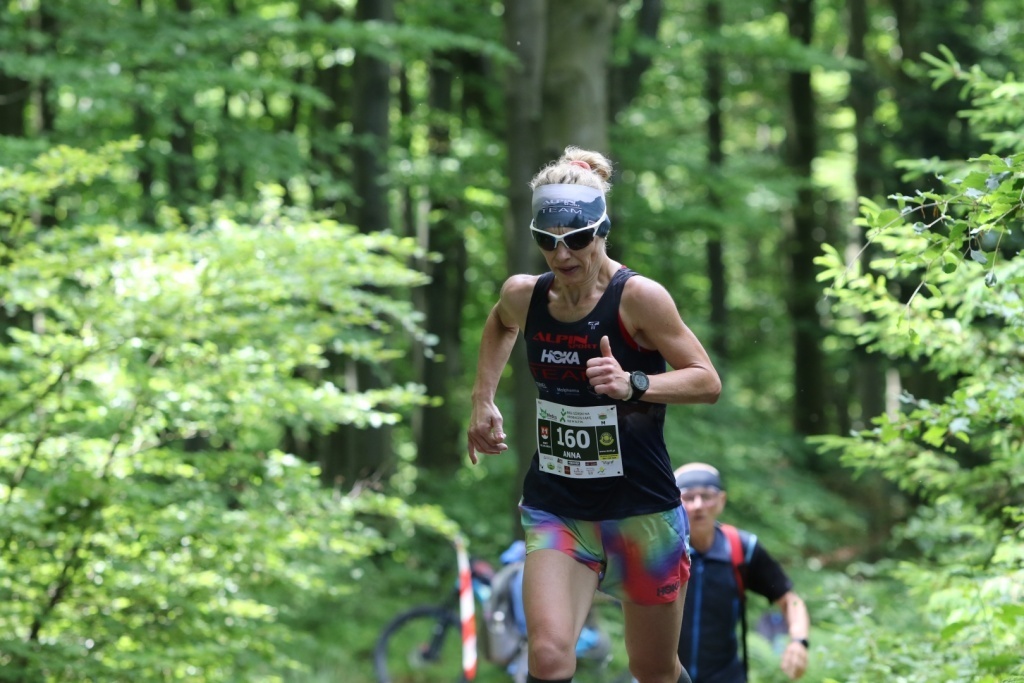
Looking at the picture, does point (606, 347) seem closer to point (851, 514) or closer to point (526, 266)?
point (526, 266)

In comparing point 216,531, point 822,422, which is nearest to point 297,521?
point 216,531

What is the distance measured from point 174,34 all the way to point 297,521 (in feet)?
18.1

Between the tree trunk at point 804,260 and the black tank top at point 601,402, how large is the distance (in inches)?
733

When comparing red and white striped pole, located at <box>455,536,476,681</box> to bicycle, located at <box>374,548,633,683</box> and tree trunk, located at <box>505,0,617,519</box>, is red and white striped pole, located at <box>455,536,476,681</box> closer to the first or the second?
bicycle, located at <box>374,548,633,683</box>

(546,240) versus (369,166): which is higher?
(546,240)

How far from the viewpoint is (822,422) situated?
77.6ft

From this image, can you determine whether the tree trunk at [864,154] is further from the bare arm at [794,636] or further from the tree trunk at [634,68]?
the bare arm at [794,636]

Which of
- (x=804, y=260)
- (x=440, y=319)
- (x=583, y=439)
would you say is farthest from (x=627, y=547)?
(x=804, y=260)

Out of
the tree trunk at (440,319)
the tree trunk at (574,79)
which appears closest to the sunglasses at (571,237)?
the tree trunk at (574,79)

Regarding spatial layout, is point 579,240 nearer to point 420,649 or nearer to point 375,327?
point 375,327

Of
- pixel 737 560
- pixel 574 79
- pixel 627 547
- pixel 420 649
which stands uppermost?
pixel 574 79

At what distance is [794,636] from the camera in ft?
18.2

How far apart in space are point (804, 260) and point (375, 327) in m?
16.5

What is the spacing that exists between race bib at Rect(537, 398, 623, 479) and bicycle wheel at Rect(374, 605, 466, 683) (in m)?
7.91
